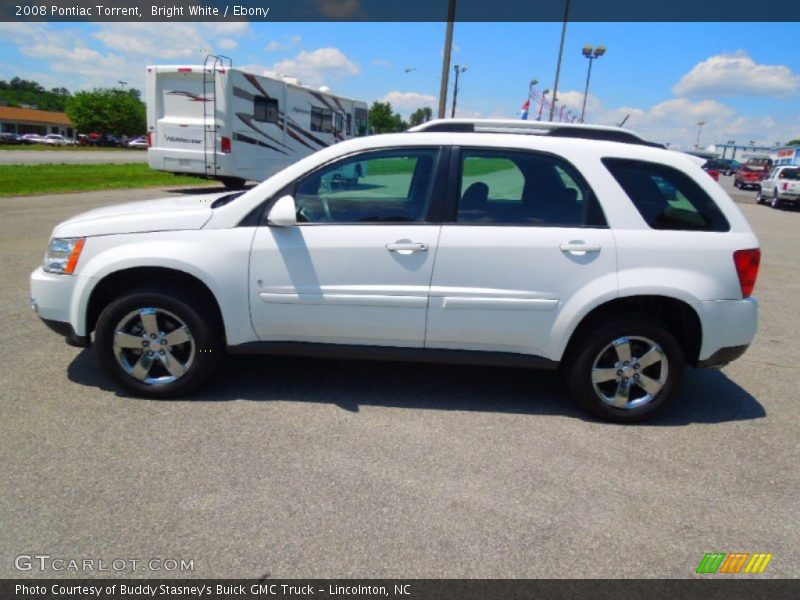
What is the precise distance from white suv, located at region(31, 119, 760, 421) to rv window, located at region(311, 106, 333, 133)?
15.2 meters

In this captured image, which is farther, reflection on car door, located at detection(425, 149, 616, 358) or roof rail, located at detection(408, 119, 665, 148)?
roof rail, located at detection(408, 119, 665, 148)

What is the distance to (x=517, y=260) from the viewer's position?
11.8ft

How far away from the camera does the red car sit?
38344 mm

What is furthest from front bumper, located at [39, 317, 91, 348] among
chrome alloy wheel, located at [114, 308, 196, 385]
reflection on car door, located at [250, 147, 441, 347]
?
reflection on car door, located at [250, 147, 441, 347]

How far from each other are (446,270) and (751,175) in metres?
42.9

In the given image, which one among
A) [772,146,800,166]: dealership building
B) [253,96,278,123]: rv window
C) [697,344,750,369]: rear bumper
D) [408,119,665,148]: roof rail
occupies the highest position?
[772,146,800,166]: dealership building

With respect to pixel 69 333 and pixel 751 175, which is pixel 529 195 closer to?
pixel 69 333

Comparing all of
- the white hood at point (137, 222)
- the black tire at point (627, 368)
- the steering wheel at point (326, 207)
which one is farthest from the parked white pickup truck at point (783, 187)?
the white hood at point (137, 222)

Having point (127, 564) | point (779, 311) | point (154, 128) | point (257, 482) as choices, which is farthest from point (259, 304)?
point (154, 128)

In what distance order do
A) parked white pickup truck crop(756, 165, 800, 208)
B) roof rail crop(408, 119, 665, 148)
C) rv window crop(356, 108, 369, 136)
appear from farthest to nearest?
1. parked white pickup truck crop(756, 165, 800, 208)
2. rv window crop(356, 108, 369, 136)
3. roof rail crop(408, 119, 665, 148)

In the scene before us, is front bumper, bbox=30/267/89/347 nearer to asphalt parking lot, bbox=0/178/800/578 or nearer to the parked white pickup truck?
asphalt parking lot, bbox=0/178/800/578

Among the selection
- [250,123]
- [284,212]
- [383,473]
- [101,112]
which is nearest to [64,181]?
[250,123]

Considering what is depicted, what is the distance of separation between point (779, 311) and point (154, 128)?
1413 cm

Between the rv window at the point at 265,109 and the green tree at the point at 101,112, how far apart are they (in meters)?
78.9
